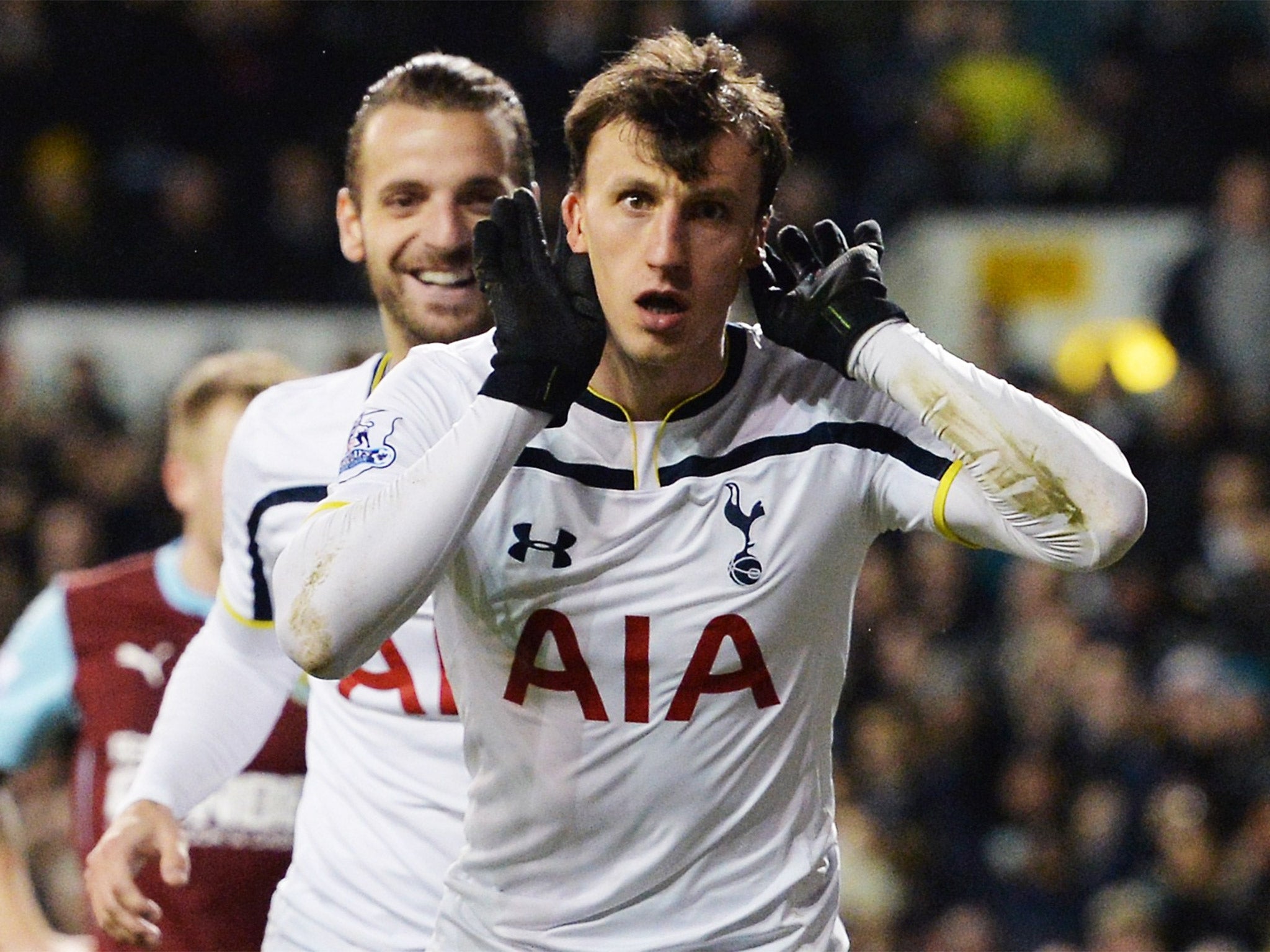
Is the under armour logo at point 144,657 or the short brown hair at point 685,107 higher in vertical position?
the short brown hair at point 685,107

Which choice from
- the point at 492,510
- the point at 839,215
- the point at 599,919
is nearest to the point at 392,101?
the point at 492,510

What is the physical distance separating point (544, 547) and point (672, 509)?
20 centimetres

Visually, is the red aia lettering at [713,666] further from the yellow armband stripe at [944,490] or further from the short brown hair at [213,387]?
the short brown hair at [213,387]

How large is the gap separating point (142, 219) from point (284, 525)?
6.60 metres

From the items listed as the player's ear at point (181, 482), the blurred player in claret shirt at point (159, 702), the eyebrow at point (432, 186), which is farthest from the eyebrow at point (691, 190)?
the player's ear at point (181, 482)

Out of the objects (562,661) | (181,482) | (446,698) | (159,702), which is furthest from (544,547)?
(181,482)

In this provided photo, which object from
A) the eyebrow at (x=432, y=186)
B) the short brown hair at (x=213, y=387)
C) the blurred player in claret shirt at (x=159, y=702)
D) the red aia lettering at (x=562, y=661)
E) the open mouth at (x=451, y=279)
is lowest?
the blurred player in claret shirt at (x=159, y=702)

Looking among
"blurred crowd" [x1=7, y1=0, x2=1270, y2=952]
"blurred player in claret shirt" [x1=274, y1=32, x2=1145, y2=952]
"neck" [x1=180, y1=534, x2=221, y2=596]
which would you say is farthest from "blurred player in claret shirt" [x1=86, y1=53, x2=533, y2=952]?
"blurred crowd" [x1=7, y1=0, x2=1270, y2=952]

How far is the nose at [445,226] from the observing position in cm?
349

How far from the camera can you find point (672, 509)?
9.21 ft

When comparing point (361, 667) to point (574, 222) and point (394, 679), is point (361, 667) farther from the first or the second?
point (574, 222)

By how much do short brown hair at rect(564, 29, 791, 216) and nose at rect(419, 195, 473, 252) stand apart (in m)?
0.59

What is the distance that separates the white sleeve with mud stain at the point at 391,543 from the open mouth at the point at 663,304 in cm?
23

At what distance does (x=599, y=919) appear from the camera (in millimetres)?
2789
